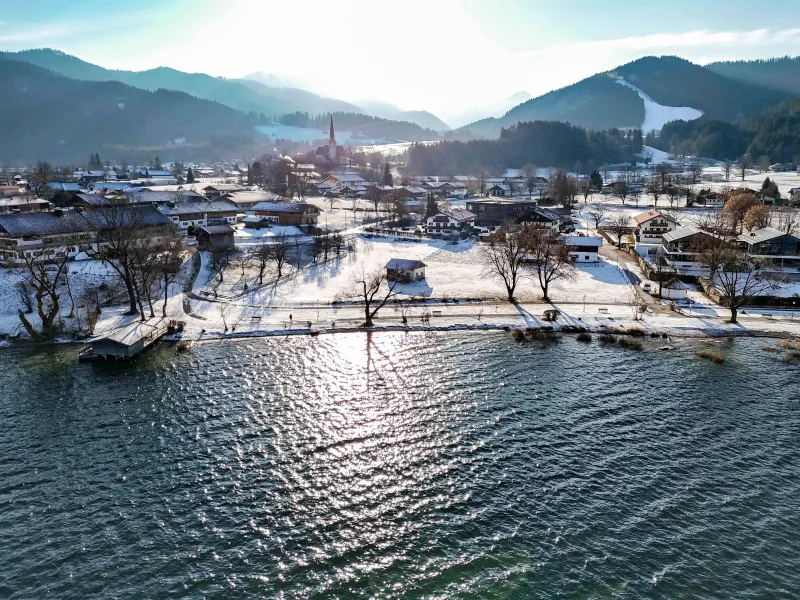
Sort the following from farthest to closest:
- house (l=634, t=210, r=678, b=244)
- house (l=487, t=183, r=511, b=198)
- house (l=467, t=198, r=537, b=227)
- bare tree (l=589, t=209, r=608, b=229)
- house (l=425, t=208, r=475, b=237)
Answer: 1. house (l=487, t=183, r=511, b=198)
2. bare tree (l=589, t=209, r=608, b=229)
3. house (l=467, t=198, r=537, b=227)
4. house (l=425, t=208, r=475, b=237)
5. house (l=634, t=210, r=678, b=244)

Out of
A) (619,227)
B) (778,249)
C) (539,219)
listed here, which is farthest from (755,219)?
(539,219)

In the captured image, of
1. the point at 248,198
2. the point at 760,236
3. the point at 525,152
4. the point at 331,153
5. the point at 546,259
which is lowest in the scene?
the point at 546,259

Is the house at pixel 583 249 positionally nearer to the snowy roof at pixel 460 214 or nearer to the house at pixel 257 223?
the snowy roof at pixel 460 214

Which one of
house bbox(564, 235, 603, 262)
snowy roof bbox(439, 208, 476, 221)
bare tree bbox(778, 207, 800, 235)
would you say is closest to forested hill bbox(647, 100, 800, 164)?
bare tree bbox(778, 207, 800, 235)

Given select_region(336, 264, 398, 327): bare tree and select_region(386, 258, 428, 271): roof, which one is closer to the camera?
select_region(336, 264, 398, 327): bare tree

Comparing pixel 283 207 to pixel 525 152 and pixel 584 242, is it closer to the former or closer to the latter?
pixel 584 242

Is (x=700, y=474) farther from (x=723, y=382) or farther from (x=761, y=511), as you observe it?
(x=723, y=382)

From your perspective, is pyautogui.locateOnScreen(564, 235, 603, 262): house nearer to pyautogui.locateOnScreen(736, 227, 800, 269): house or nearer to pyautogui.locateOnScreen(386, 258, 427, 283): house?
pyautogui.locateOnScreen(736, 227, 800, 269): house

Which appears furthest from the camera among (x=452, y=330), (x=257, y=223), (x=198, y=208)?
(x=257, y=223)
